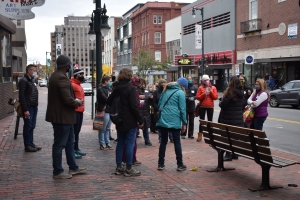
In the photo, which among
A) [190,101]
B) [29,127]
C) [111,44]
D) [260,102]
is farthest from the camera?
[111,44]

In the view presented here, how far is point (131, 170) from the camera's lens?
7.59 meters

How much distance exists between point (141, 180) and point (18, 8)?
3.98 m

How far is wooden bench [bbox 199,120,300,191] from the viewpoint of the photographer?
6.60 m

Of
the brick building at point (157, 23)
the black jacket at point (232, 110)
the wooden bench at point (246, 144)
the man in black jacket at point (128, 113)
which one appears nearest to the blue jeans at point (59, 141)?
the man in black jacket at point (128, 113)

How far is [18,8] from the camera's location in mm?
8242

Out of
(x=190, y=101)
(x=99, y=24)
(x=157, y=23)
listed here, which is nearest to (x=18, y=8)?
(x=190, y=101)

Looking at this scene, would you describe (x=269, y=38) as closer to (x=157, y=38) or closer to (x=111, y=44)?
(x=157, y=38)

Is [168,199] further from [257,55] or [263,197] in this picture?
[257,55]

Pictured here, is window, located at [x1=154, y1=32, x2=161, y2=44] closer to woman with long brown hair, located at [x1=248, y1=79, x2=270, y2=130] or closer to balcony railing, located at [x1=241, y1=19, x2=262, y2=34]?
balcony railing, located at [x1=241, y1=19, x2=262, y2=34]

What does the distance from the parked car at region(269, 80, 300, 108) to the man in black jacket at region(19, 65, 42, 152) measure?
17.6 metres

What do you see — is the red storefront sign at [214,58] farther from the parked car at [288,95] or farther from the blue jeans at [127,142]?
the blue jeans at [127,142]

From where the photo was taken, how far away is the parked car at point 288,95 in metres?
24.1

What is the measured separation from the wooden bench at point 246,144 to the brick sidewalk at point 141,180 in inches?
14.9

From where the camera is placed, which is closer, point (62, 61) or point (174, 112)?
point (62, 61)
